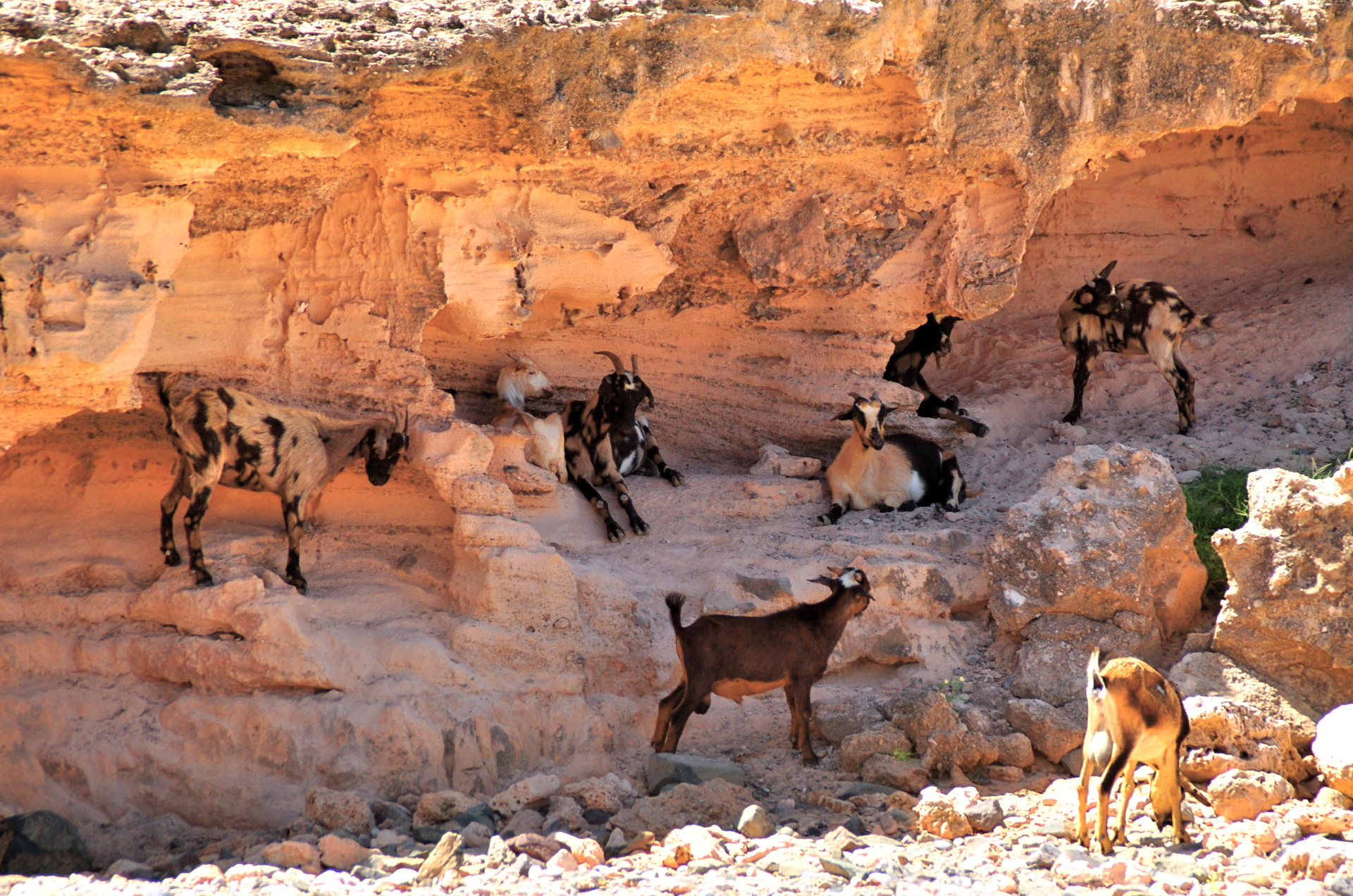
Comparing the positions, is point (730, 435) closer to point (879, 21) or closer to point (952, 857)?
point (879, 21)

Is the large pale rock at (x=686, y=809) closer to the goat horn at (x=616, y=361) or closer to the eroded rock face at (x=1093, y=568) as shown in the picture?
the eroded rock face at (x=1093, y=568)

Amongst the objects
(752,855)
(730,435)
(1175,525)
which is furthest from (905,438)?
(752,855)

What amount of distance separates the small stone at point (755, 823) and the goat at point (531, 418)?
2902 mm

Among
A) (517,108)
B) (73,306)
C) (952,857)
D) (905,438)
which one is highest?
(517,108)

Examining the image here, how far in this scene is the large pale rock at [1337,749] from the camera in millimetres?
4789

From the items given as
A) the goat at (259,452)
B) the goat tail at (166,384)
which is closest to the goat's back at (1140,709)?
the goat at (259,452)

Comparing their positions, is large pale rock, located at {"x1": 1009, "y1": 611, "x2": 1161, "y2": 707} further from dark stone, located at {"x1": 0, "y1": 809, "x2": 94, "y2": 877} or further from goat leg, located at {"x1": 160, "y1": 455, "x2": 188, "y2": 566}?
dark stone, located at {"x1": 0, "y1": 809, "x2": 94, "y2": 877}

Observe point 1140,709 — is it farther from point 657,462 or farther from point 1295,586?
point 657,462

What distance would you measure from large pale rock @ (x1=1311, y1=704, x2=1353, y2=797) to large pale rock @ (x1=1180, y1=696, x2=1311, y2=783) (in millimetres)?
Result: 122

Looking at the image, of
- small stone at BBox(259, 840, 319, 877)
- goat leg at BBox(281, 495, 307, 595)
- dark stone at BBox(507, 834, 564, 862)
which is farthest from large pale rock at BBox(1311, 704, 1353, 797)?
goat leg at BBox(281, 495, 307, 595)

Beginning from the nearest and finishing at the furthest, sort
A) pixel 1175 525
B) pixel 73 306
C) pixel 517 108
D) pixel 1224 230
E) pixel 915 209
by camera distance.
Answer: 1. pixel 73 306
2. pixel 517 108
3. pixel 1175 525
4. pixel 915 209
5. pixel 1224 230

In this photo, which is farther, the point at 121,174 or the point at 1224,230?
the point at 1224,230

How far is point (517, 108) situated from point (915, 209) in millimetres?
2730

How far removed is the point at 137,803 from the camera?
4969 mm
